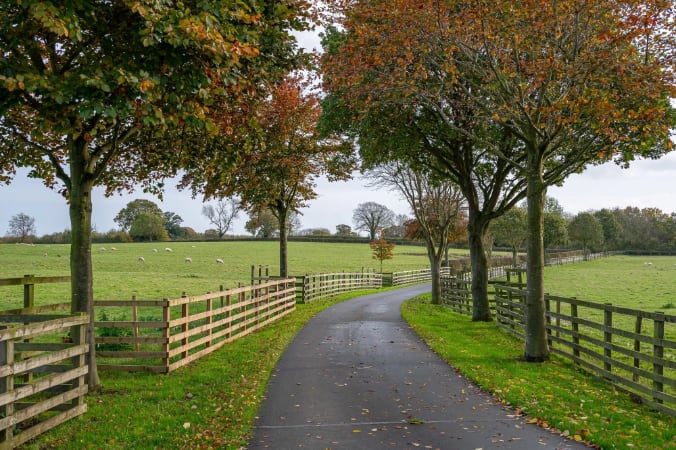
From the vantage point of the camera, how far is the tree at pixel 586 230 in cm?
9069

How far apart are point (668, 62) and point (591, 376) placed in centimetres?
668

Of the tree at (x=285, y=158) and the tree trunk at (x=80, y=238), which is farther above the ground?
the tree at (x=285, y=158)

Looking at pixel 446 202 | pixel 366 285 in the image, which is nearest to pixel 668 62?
pixel 446 202

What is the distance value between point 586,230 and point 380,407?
92930mm

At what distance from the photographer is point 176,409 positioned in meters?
7.71

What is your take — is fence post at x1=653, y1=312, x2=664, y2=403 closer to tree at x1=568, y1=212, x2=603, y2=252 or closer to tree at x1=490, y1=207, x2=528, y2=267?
tree at x1=490, y1=207, x2=528, y2=267

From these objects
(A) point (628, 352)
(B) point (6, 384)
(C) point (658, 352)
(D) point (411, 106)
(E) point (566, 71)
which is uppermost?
(D) point (411, 106)

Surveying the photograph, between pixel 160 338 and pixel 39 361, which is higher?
pixel 39 361

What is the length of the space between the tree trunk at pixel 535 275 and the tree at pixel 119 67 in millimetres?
6010

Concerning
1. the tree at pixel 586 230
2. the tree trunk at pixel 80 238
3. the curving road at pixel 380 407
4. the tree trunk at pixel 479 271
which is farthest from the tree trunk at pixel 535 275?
the tree at pixel 586 230

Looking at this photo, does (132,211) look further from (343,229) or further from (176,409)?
(176,409)

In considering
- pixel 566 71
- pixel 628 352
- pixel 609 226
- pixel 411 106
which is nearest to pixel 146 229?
pixel 411 106

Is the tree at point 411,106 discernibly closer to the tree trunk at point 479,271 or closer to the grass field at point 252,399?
the tree trunk at point 479,271

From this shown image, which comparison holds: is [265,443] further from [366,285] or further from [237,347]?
[366,285]
